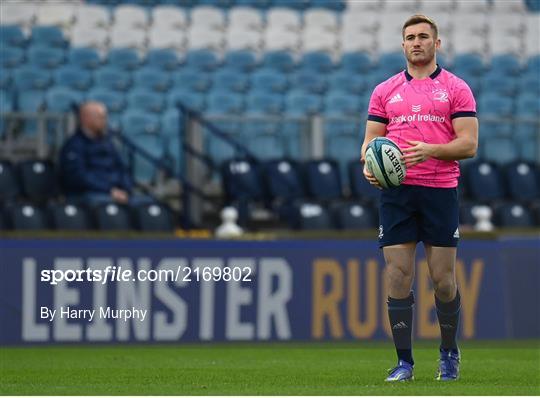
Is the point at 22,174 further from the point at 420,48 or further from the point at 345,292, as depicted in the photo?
the point at 420,48

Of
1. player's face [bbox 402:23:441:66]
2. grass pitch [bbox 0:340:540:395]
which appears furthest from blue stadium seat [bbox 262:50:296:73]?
player's face [bbox 402:23:441:66]

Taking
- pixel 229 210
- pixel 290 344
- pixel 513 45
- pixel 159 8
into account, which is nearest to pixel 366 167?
pixel 290 344

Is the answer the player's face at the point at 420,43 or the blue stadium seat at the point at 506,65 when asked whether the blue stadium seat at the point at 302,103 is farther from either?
the player's face at the point at 420,43

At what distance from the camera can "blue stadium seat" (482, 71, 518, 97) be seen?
19.0 meters

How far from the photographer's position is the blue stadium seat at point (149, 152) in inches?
625

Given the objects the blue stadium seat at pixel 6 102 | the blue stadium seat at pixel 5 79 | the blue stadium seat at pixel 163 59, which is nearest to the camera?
the blue stadium seat at pixel 6 102

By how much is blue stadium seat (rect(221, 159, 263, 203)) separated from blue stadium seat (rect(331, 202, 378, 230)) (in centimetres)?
98

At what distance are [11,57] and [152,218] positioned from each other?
424 cm

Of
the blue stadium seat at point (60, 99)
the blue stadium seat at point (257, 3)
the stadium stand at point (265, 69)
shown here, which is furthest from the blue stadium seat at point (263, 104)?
the blue stadium seat at point (60, 99)

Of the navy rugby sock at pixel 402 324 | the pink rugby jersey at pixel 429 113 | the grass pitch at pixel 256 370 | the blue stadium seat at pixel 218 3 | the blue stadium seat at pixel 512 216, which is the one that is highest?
the blue stadium seat at pixel 218 3

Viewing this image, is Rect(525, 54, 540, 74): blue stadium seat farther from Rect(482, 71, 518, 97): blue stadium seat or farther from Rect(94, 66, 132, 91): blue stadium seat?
Rect(94, 66, 132, 91): blue stadium seat

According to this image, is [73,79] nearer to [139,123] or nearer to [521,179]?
[139,123]

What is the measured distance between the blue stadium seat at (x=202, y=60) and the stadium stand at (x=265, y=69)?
0.04 feet

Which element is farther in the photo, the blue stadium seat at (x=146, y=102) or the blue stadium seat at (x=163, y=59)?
the blue stadium seat at (x=163, y=59)
